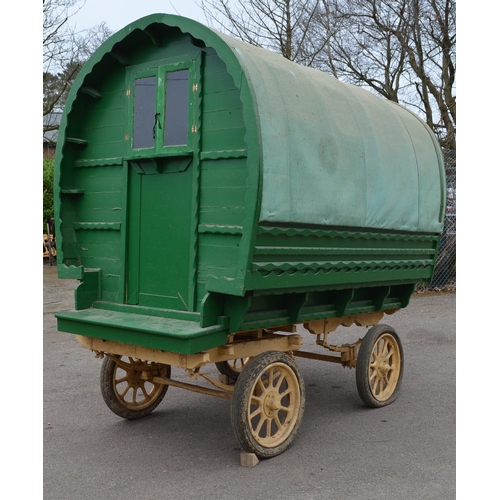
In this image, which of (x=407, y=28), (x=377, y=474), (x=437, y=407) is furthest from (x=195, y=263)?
(x=407, y=28)

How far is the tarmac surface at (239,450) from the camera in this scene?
412 cm

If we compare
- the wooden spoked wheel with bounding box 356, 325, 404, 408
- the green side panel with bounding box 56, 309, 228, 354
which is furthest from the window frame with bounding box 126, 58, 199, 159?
the wooden spoked wheel with bounding box 356, 325, 404, 408

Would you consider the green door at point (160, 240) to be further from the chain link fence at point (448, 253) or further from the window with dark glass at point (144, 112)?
the chain link fence at point (448, 253)

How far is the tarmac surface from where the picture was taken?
162 inches

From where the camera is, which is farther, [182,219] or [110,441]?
[110,441]

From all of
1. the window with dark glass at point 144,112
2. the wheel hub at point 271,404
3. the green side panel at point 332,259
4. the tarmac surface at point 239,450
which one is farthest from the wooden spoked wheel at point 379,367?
the window with dark glass at point 144,112

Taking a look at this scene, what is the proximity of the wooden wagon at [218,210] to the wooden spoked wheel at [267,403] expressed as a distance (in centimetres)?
1

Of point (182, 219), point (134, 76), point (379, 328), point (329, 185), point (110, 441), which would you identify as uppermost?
point (134, 76)

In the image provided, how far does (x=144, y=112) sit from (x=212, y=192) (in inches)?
38.6

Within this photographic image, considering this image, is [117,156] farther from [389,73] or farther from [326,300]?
[389,73]

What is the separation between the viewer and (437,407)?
237 inches

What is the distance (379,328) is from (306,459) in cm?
184

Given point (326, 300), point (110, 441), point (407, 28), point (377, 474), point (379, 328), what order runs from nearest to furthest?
1. point (377, 474)
2. point (110, 441)
3. point (326, 300)
4. point (379, 328)
5. point (407, 28)

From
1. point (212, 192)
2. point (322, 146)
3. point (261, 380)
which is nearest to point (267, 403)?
point (261, 380)
